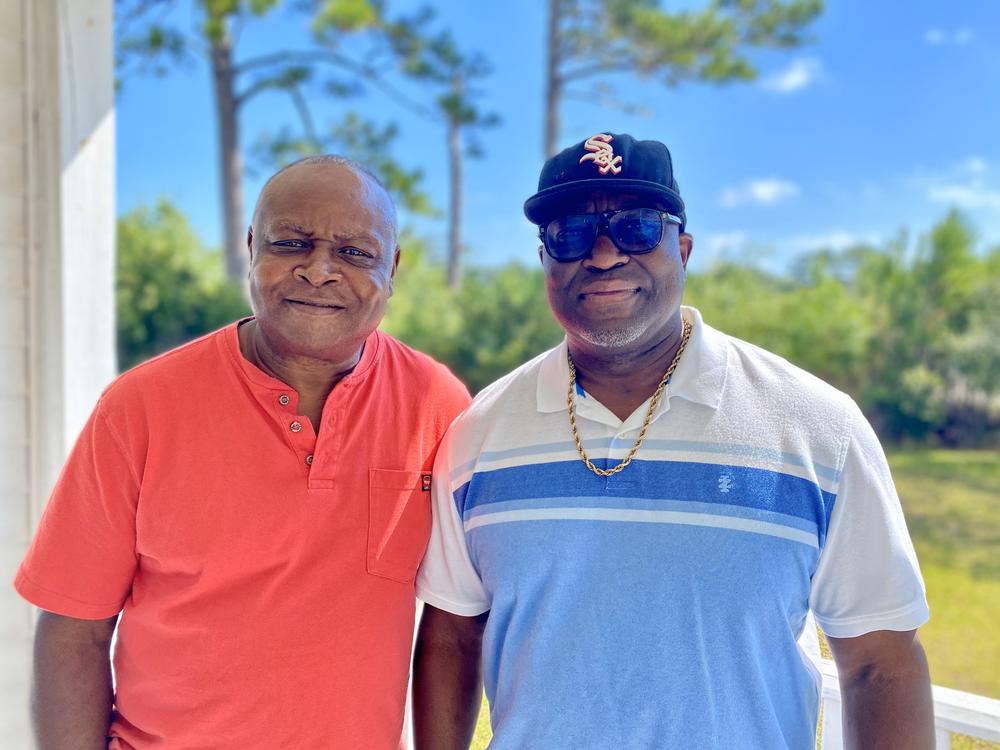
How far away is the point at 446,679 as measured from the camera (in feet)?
4.38

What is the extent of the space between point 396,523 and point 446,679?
1.00 feet

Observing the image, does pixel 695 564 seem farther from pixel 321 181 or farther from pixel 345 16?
pixel 345 16

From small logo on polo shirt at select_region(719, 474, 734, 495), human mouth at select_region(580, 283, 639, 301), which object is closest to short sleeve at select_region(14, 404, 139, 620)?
human mouth at select_region(580, 283, 639, 301)

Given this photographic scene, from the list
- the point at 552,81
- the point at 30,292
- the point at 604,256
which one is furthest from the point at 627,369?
the point at 552,81

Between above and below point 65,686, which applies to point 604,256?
above

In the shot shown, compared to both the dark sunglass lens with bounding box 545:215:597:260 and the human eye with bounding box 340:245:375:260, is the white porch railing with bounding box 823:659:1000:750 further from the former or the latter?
the human eye with bounding box 340:245:375:260

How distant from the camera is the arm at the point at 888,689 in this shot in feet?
3.69

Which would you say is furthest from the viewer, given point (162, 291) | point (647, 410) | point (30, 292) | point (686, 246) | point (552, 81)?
point (162, 291)

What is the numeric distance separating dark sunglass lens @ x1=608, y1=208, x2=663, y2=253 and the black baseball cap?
0.03 metres

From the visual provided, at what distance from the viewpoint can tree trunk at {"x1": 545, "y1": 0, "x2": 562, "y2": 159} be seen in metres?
7.91

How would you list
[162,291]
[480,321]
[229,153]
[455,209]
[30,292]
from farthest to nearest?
[455,209], [162,291], [229,153], [480,321], [30,292]

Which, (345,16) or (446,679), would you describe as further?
(345,16)

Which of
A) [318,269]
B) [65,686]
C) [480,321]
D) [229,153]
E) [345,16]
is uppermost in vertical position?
[345,16]

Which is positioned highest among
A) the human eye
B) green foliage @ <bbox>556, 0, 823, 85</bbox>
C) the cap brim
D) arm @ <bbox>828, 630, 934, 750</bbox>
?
green foliage @ <bbox>556, 0, 823, 85</bbox>
